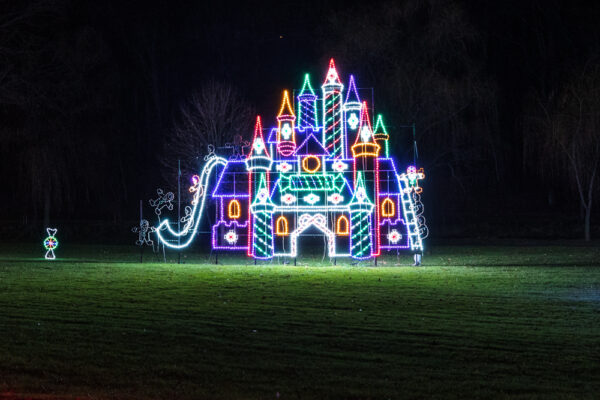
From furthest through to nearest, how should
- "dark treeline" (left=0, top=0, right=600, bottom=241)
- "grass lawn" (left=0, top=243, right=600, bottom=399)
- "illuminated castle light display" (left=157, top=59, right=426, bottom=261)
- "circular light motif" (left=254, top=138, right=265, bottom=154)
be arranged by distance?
"dark treeline" (left=0, top=0, right=600, bottom=241), "circular light motif" (left=254, top=138, right=265, bottom=154), "illuminated castle light display" (left=157, top=59, right=426, bottom=261), "grass lawn" (left=0, top=243, right=600, bottom=399)

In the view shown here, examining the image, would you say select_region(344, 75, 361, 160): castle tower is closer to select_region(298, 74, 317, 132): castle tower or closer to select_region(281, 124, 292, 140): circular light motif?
select_region(298, 74, 317, 132): castle tower

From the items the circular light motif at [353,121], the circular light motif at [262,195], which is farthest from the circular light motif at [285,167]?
the circular light motif at [353,121]

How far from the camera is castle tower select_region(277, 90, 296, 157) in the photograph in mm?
23281

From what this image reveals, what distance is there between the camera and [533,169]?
3550 cm

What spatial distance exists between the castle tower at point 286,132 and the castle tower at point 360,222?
8.40 ft

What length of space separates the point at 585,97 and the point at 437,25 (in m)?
7.40

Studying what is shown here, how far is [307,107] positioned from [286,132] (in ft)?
3.76

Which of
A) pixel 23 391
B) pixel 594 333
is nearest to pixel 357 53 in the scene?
pixel 594 333

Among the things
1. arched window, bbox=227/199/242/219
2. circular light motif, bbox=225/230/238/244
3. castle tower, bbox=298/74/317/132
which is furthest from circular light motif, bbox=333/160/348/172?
circular light motif, bbox=225/230/238/244

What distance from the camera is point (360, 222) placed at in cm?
2233

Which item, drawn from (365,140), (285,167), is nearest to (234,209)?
(285,167)

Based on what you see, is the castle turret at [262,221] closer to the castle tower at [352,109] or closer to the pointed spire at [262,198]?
the pointed spire at [262,198]

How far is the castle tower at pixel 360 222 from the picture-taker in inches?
876

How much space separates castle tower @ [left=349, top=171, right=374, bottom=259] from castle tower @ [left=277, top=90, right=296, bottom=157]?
2.56 m
